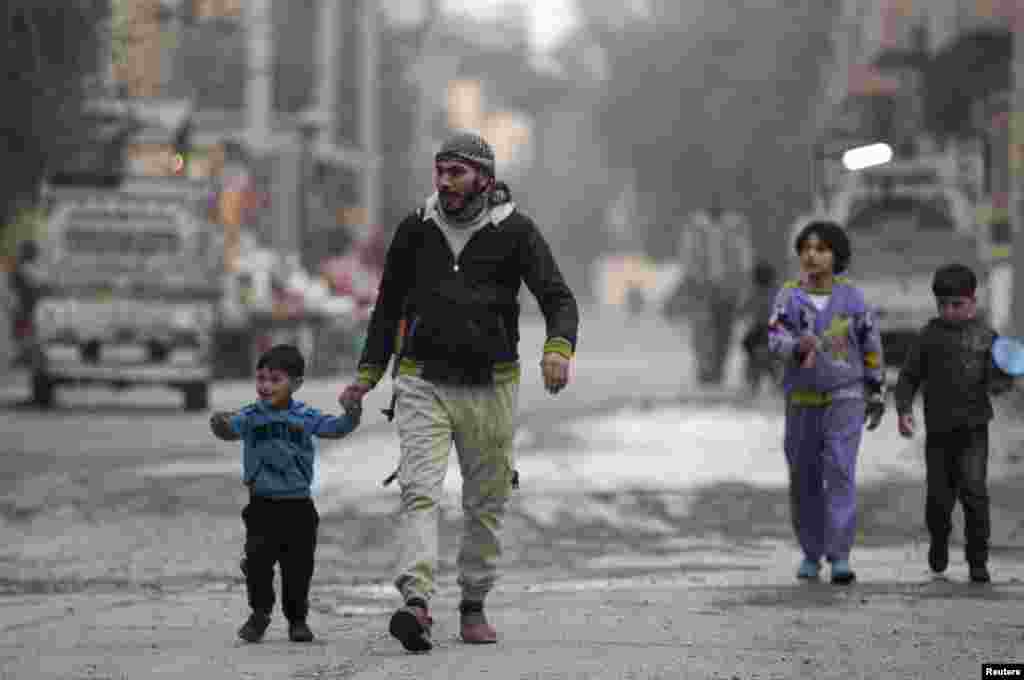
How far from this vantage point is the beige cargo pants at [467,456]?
914 centimetres

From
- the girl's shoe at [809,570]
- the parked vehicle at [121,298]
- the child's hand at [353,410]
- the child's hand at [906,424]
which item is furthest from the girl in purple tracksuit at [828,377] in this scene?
the parked vehicle at [121,298]

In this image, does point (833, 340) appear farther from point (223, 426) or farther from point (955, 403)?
point (223, 426)

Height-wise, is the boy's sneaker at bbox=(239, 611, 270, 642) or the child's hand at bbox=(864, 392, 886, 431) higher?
the child's hand at bbox=(864, 392, 886, 431)

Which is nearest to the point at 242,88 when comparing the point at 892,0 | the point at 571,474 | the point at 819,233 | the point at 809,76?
the point at 809,76

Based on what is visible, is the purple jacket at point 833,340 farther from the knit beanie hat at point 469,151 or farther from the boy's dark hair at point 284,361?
Answer: the boy's dark hair at point 284,361

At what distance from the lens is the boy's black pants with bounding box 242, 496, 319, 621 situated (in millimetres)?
9281

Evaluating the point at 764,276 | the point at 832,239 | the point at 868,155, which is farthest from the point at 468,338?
the point at 764,276

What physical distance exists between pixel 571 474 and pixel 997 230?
22.3m

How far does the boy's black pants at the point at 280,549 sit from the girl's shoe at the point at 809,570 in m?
2.93

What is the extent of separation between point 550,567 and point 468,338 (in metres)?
3.55

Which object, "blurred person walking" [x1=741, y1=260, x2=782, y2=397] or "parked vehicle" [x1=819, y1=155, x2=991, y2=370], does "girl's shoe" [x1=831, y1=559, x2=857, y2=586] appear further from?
"parked vehicle" [x1=819, y1=155, x2=991, y2=370]

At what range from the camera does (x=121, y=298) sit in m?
27.5

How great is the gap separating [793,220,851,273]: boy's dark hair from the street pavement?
1.43 metres

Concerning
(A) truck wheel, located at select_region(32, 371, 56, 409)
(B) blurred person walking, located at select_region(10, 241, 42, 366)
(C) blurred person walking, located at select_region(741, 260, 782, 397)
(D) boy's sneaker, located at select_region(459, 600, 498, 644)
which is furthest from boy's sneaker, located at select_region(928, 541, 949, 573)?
(B) blurred person walking, located at select_region(10, 241, 42, 366)
